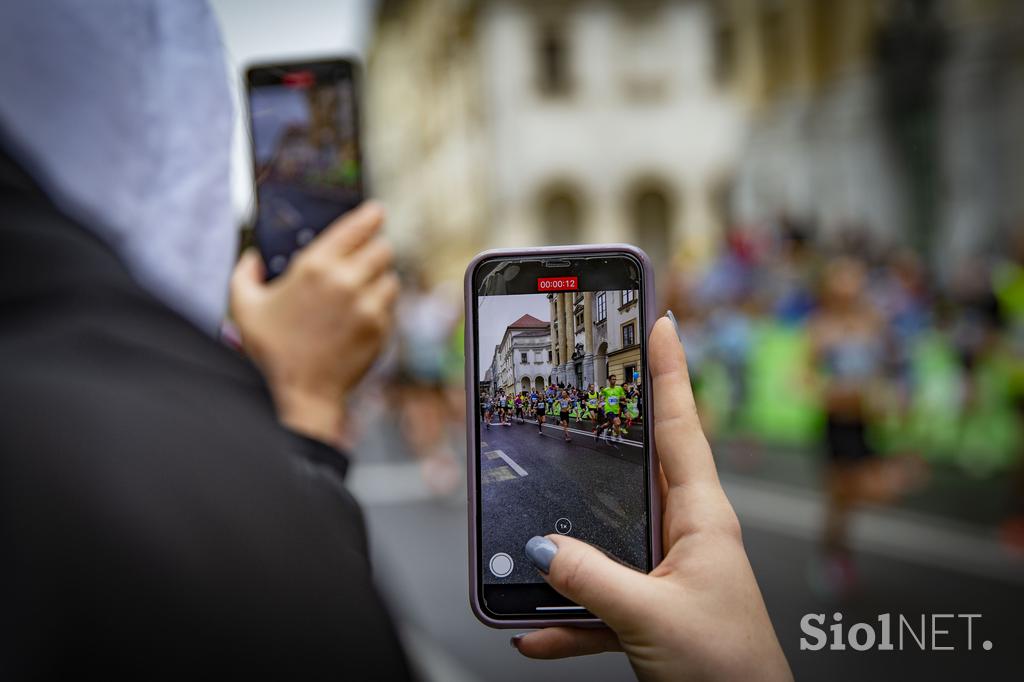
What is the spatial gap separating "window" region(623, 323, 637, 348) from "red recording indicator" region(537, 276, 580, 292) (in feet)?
0.16

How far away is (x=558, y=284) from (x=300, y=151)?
0.52m

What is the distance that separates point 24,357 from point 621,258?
1.53ft

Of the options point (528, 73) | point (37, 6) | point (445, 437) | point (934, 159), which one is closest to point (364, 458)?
point (445, 437)

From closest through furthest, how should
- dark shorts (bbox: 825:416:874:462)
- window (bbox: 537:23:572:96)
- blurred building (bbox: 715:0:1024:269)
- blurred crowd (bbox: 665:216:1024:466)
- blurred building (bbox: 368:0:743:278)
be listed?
blurred building (bbox: 368:0:743:278), window (bbox: 537:23:572:96), blurred crowd (bbox: 665:216:1024:466), dark shorts (bbox: 825:416:874:462), blurred building (bbox: 715:0:1024:269)

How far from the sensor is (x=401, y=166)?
219cm

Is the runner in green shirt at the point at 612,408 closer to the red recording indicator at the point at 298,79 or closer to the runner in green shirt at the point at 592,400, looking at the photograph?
the runner in green shirt at the point at 592,400

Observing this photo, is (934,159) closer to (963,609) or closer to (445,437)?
(445,437)

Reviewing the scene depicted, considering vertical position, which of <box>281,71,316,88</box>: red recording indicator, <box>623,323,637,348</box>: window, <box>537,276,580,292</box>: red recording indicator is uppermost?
<box>281,71,316,88</box>: red recording indicator

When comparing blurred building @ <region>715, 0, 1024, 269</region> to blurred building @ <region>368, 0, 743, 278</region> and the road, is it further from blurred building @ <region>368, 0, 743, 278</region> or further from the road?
the road

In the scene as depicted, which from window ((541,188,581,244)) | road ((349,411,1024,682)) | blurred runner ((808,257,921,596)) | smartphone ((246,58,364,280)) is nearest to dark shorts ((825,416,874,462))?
blurred runner ((808,257,921,596))

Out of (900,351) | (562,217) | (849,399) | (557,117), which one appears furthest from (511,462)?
(900,351)

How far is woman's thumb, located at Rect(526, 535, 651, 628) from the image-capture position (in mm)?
730

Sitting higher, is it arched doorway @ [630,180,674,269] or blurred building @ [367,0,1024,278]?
blurred building @ [367,0,1024,278]

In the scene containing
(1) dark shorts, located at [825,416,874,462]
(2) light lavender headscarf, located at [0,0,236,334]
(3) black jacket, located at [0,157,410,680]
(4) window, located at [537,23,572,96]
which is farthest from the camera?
(1) dark shorts, located at [825,416,874,462]
